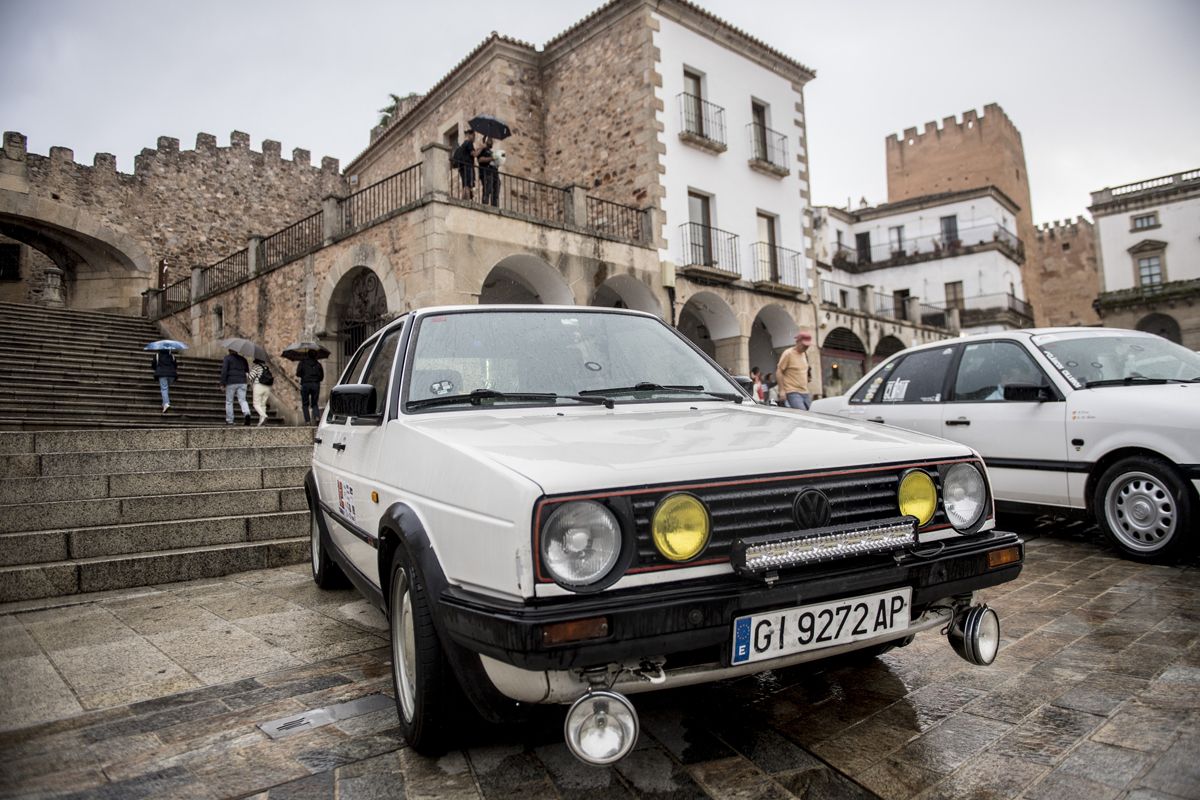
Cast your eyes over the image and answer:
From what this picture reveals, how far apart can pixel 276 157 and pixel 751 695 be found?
106 ft

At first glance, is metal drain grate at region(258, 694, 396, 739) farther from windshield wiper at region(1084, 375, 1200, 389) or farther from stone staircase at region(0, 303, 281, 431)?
stone staircase at region(0, 303, 281, 431)

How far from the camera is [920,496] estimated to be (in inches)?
91.8

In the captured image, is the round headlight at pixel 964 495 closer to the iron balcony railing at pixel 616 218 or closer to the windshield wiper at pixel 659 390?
the windshield wiper at pixel 659 390

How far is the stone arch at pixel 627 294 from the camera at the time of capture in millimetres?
16094

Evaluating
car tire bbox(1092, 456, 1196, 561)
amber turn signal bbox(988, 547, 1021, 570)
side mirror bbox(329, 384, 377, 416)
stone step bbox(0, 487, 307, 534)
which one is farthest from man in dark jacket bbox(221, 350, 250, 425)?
amber turn signal bbox(988, 547, 1021, 570)

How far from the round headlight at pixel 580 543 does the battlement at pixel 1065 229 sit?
56.1 m

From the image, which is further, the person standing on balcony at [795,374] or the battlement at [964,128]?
the battlement at [964,128]

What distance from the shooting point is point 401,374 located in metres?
2.98

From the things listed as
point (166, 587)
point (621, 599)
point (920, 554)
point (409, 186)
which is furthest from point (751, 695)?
point (409, 186)

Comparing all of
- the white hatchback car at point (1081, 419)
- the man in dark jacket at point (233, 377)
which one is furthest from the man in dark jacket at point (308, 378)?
the white hatchback car at point (1081, 419)

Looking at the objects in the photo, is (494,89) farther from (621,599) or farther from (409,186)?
(621,599)

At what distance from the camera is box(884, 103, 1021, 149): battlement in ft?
140

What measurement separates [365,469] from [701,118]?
17.4 m

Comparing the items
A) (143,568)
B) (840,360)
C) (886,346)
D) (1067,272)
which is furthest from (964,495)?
(1067,272)
